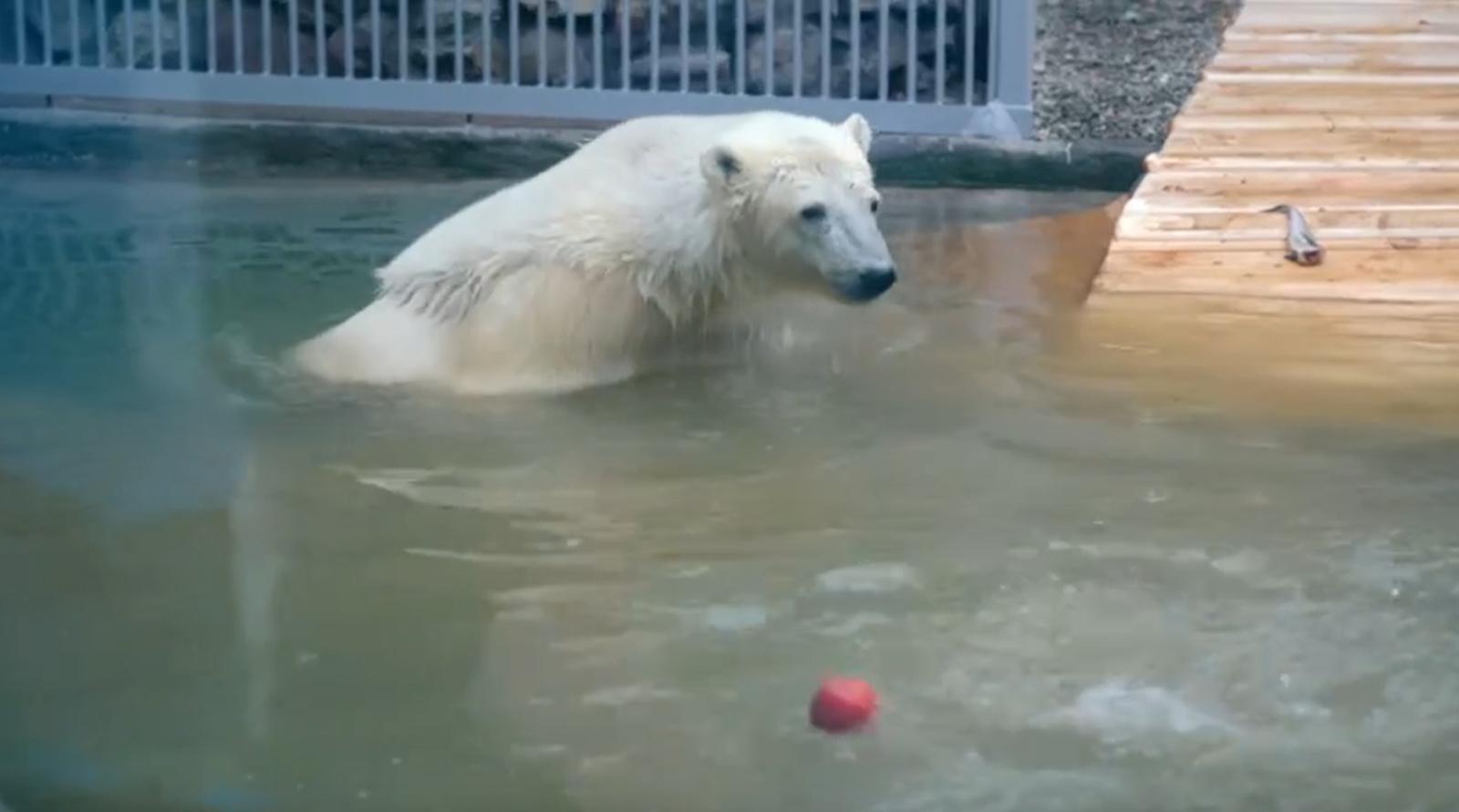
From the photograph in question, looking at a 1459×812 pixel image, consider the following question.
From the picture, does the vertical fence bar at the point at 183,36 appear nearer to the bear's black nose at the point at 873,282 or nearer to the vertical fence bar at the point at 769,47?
the vertical fence bar at the point at 769,47

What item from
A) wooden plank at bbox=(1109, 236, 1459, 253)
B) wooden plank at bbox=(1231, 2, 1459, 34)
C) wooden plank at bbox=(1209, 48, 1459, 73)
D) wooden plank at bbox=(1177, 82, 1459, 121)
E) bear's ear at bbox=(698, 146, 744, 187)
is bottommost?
wooden plank at bbox=(1109, 236, 1459, 253)

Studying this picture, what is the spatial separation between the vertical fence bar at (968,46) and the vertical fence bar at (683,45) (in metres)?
0.89

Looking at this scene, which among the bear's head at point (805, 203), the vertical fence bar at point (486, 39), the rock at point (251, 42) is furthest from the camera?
the rock at point (251, 42)

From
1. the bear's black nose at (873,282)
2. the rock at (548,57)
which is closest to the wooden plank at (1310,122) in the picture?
the bear's black nose at (873,282)

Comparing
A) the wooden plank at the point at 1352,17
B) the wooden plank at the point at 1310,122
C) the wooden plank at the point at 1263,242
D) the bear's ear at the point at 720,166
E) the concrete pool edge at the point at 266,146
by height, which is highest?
the wooden plank at the point at 1352,17

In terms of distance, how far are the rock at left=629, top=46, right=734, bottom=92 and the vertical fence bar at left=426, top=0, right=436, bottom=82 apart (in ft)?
2.36

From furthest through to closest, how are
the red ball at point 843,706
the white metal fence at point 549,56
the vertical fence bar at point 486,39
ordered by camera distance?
the vertical fence bar at point 486,39, the white metal fence at point 549,56, the red ball at point 843,706

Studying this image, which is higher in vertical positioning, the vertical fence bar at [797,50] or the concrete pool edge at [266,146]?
the vertical fence bar at [797,50]

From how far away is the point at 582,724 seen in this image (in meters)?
2.43

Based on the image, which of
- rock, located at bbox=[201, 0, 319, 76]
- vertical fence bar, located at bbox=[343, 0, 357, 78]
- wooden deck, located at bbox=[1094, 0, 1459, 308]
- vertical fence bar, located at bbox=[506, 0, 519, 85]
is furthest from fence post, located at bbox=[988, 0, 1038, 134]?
rock, located at bbox=[201, 0, 319, 76]

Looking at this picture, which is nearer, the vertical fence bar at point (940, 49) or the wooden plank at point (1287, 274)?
the wooden plank at point (1287, 274)

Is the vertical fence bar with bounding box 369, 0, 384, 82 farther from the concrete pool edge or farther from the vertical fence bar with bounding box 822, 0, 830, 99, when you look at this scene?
the vertical fence bar with bounding box 822, 0, 830, 99

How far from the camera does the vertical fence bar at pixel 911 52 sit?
7172 millimetres

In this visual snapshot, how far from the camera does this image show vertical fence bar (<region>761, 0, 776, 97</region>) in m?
7.17
